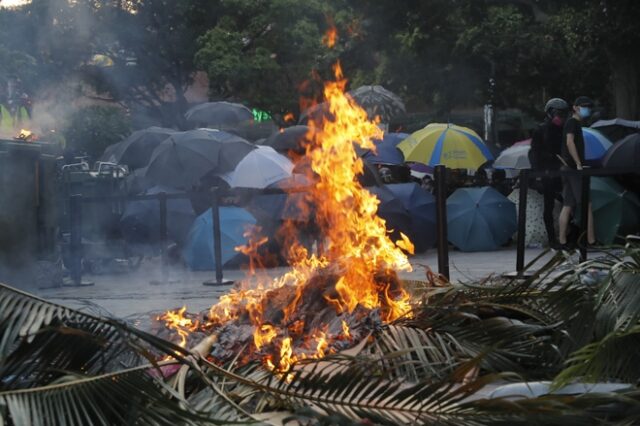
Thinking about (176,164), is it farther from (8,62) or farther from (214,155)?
(8,62)

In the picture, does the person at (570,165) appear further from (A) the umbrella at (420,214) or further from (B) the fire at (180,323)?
(B) the fire at (180,323)

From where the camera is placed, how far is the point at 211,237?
1256 cm

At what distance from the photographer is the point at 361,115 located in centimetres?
654

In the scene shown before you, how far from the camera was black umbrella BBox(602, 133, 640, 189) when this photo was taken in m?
13.4

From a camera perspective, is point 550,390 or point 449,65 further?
point 449,65

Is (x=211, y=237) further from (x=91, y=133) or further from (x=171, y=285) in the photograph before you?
(x=91, y=133)

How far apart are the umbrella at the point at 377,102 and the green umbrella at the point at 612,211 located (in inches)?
325

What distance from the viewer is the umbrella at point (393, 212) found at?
12.9m

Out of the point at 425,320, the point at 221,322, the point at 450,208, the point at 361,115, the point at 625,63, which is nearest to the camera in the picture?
the point at 425,320

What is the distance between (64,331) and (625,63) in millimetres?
19690

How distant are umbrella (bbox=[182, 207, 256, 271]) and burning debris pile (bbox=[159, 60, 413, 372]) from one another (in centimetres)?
612

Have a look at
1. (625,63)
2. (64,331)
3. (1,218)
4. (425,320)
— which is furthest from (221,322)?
(625,63)

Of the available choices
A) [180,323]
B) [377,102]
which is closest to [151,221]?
[180,323]

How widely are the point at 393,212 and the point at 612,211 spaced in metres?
2.79
